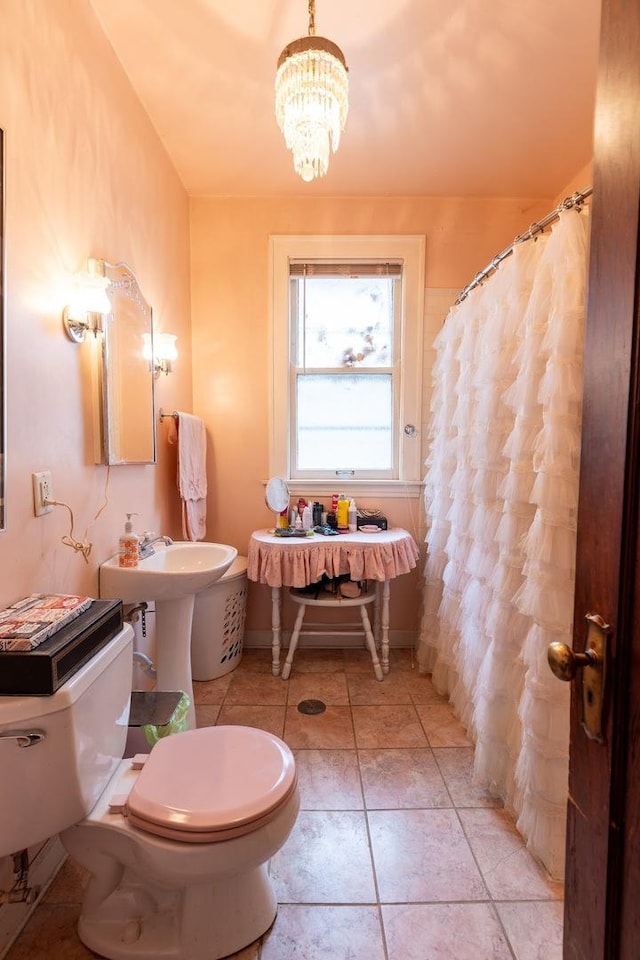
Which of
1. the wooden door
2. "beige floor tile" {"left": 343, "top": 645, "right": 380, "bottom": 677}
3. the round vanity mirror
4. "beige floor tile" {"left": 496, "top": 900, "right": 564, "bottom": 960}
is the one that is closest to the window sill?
the round vanity mirror

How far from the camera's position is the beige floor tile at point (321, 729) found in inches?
74.4

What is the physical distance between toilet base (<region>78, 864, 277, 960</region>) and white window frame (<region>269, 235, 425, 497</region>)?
1.83 m

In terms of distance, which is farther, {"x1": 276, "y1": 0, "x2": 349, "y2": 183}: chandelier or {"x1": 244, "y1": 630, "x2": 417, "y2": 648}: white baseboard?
{"x1": 244, "y1": 630, "x2": 417, "y2": 648}: white baseboard

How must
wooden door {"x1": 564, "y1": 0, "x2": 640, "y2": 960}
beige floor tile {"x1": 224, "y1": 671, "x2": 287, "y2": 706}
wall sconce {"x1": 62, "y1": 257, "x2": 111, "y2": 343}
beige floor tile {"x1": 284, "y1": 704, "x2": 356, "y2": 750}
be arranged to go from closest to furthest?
wooden door {"x1": 564, "y1": 0, "x2": 640, "y2": 960} < wall sconce {"x1": 62, "y1": 257, "x2": 111, "y2": 343} < beige floor tile {"x1": 284, "y1": 704, "x2": 356, "y2": 750} < beige floor tile {"x1": 224, "y1": 671, "x2": 287, "y2": 706}

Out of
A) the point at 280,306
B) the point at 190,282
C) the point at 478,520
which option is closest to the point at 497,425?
the point at 478,520

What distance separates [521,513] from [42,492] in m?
1.41

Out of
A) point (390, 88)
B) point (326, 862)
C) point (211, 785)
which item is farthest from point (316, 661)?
point (390, 88)

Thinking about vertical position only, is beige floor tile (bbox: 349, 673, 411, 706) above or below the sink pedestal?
below

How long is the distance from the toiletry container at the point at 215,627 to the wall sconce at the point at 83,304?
1359 millimetres

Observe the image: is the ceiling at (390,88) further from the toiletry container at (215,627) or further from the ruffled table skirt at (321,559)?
the toiletry container at (215,627)

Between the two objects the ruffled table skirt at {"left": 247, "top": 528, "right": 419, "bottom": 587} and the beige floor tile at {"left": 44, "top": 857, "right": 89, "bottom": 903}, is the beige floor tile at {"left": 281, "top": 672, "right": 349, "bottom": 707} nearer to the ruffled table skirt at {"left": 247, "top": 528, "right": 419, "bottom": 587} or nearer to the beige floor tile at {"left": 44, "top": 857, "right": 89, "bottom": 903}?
the ruffled table skirt at {"left": 247, "top": 528, "right": 419, "bottom": 587}

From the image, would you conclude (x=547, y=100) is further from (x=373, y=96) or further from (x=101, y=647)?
(x=101, y=647)

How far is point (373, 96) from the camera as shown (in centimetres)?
185

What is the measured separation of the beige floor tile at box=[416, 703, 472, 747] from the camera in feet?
6.27
